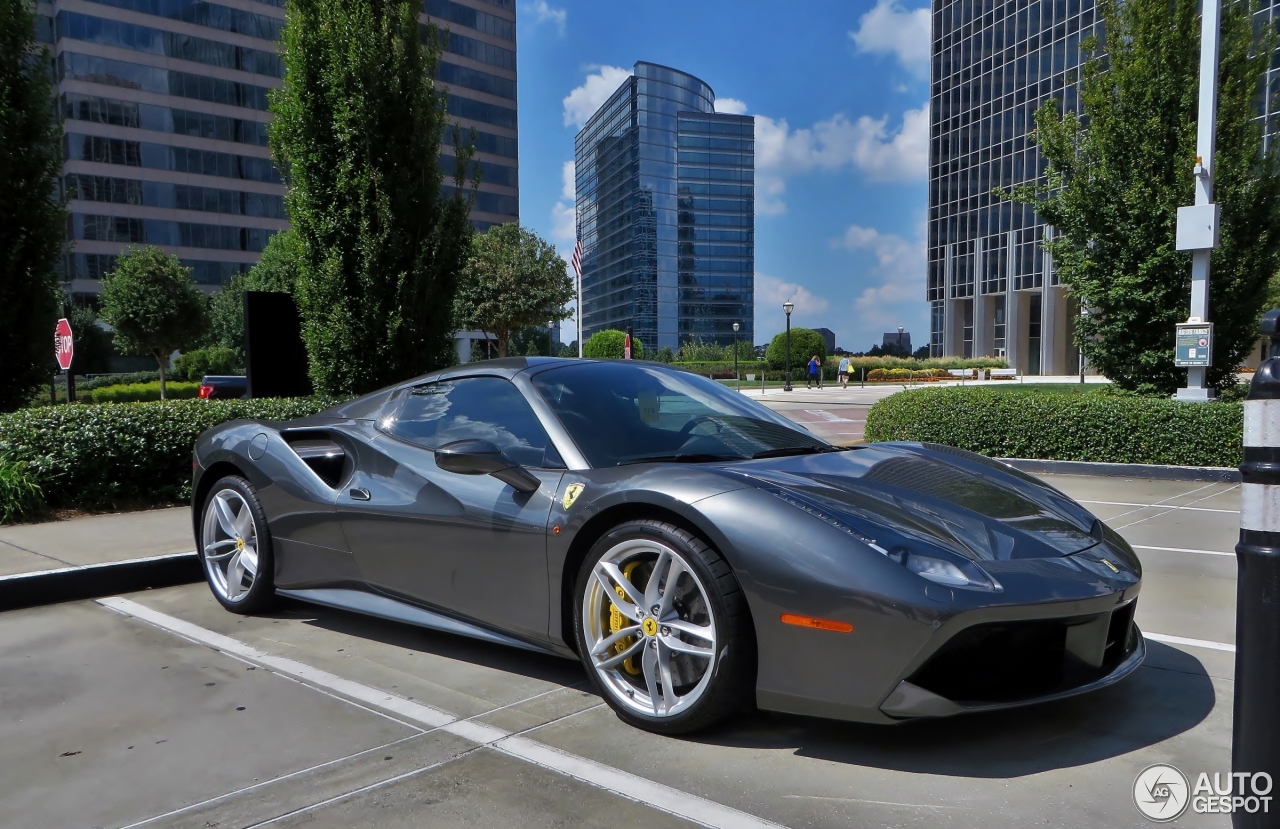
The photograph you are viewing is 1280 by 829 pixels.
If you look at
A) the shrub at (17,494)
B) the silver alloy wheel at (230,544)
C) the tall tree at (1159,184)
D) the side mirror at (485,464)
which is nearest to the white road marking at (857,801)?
the side mirror at (485,464)

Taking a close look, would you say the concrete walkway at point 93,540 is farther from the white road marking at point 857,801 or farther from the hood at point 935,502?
the white road marking at point 857,801

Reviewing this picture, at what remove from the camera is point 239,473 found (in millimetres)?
4836

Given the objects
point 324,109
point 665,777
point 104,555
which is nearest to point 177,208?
point 324,109

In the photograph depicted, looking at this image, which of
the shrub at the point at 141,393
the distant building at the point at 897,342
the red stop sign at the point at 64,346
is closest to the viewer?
the red stop sign at the point at 64,346

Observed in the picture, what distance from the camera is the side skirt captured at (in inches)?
139

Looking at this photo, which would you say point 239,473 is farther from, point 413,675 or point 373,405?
point 413,675

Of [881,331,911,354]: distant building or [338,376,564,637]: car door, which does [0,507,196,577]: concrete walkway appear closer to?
[338,376,564,637]: car door

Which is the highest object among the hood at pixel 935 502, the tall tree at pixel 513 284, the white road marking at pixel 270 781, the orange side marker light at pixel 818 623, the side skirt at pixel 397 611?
the tall tree at pixel 513 284

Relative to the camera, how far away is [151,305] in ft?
114

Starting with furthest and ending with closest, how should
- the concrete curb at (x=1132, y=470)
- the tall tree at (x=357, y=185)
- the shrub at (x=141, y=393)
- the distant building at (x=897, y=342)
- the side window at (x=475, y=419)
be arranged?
the distant building at (x=897, y=342) < the shrub at (x=141, y=393) < the concrete curb at (x=1132, y=470) < the tall tree at (x=357, y=185) < the side window at (x=475, y=419)

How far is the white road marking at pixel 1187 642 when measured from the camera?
3.98 metres

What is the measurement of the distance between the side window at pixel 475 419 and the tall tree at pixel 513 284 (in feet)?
114

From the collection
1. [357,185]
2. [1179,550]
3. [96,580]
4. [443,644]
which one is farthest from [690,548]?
[357,185]

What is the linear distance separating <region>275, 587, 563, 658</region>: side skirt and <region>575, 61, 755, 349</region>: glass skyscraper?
115666 millimetres
